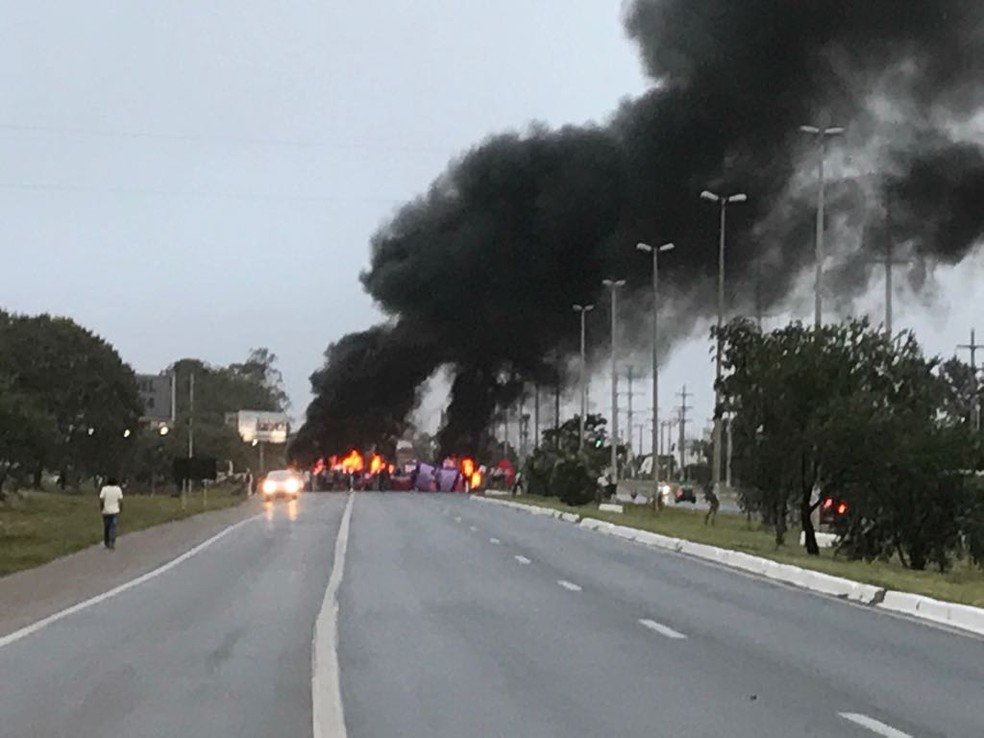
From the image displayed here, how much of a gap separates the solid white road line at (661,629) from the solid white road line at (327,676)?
3.38 meters

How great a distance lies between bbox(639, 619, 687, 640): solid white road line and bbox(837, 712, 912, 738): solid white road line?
18.0ft

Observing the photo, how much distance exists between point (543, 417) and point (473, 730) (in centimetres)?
11306

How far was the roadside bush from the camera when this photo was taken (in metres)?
72.4

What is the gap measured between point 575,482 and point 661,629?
178ft

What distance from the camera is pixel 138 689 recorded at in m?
13.2

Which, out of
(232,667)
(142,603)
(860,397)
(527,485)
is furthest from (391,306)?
(232,667)

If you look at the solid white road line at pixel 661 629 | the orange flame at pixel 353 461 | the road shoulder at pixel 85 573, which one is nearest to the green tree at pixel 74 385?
the orange flame at pixel 353 461

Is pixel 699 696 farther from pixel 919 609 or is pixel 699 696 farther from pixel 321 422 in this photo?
pixel 321 422

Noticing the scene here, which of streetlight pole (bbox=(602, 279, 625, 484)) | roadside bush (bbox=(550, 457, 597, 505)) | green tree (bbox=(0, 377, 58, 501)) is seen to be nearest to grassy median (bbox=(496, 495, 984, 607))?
roadside bush (bbox=(550, 457, 597, 505))

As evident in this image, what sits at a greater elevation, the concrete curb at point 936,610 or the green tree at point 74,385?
the green tree at point 74,385

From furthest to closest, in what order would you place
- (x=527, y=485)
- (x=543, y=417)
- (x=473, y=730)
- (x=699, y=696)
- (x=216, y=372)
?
1. (x=216, y=372)
2. (x=543, y=417)
3. (x=527, y=485)
4. (x=699, y=696)
5. (x=473, y=730)

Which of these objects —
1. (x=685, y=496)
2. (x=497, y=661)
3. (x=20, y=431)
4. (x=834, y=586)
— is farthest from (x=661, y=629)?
(x=685, y=496)

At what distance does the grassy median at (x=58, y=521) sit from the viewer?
35.6 meters

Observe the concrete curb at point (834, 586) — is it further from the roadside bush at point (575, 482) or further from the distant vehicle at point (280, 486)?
the distant vehicle at point (280, 486)
